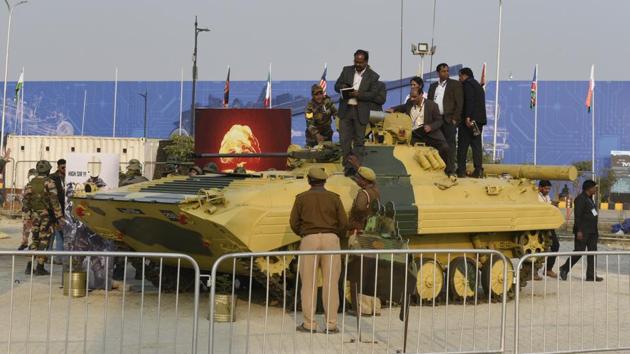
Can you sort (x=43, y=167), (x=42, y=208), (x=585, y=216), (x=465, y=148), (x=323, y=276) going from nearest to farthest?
(x=323, y=276), (x=465, y=148), (x=42, y=208), (x=43, y=167), (x=585, y=216)

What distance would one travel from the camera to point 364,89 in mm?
11789

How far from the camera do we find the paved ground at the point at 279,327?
8.38 metres

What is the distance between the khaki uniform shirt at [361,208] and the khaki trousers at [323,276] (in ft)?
3.02

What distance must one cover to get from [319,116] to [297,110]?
170 ft

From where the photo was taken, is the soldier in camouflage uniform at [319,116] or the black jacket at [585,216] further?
→ the black jacket at [585,216]

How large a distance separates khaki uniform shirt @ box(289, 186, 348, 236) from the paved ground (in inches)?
36.1

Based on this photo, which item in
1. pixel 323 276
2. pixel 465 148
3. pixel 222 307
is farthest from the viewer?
pixel 465 148

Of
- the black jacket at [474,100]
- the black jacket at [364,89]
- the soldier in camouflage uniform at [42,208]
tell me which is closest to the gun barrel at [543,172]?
the black jacket at [474,100]

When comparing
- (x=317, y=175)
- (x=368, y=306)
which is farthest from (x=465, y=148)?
(x=317, y=175)

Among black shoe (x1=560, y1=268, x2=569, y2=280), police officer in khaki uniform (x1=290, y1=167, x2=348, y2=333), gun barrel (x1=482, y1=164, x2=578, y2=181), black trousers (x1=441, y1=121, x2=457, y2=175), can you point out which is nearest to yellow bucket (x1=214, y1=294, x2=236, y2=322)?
police officer in khaki uniform (x1=290, y1=167, x2=348, y2=333)

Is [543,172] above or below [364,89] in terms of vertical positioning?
below

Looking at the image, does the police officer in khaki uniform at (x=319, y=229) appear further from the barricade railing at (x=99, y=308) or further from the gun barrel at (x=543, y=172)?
the gun barrel at (x=543, y=172)

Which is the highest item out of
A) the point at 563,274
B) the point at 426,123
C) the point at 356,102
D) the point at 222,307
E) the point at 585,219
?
the point at 356,102

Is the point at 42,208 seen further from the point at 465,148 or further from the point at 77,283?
the point at 465,148
